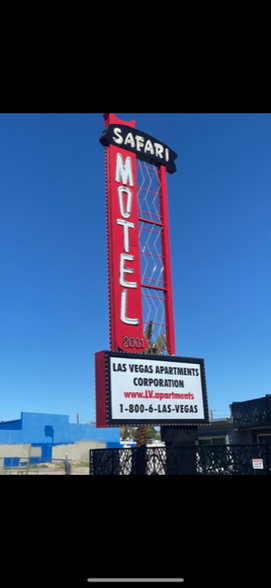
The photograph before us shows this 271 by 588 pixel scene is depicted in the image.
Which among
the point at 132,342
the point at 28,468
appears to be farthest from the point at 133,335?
the point at 28,468

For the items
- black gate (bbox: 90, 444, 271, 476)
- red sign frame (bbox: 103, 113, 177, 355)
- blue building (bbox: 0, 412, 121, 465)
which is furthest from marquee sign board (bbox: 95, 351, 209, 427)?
blue building (bbox: 0, 412, 121, 465)

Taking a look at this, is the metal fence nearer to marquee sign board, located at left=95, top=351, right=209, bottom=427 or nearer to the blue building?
the blue building

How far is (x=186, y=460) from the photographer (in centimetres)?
1764

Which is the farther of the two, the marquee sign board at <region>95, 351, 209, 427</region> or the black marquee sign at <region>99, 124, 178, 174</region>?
the black marquee sign at <region>99, 124, 178, 174</region>

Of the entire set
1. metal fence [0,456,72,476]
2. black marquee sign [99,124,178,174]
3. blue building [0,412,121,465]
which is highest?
black marquee sign [99,124,178,174]

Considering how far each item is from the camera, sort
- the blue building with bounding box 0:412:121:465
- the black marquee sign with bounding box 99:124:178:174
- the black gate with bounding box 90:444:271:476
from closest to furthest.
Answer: the black gate with bounding box 90:444:271:476
the black marquee sign with bounding box 99:124:178:174
the blue building with bounding box 0:412:121:465

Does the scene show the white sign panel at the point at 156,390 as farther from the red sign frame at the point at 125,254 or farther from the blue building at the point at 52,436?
the blue building at the point at 52,436

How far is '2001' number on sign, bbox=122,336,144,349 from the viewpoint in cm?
1809

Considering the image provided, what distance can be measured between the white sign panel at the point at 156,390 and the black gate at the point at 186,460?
130 cm

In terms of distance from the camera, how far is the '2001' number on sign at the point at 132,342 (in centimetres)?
1809

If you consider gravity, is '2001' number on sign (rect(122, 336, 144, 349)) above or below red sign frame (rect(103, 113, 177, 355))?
below

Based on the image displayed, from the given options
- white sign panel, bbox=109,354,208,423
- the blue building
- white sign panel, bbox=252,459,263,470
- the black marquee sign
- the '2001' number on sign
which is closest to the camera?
white sign panel, bbox=252,459,263,470
